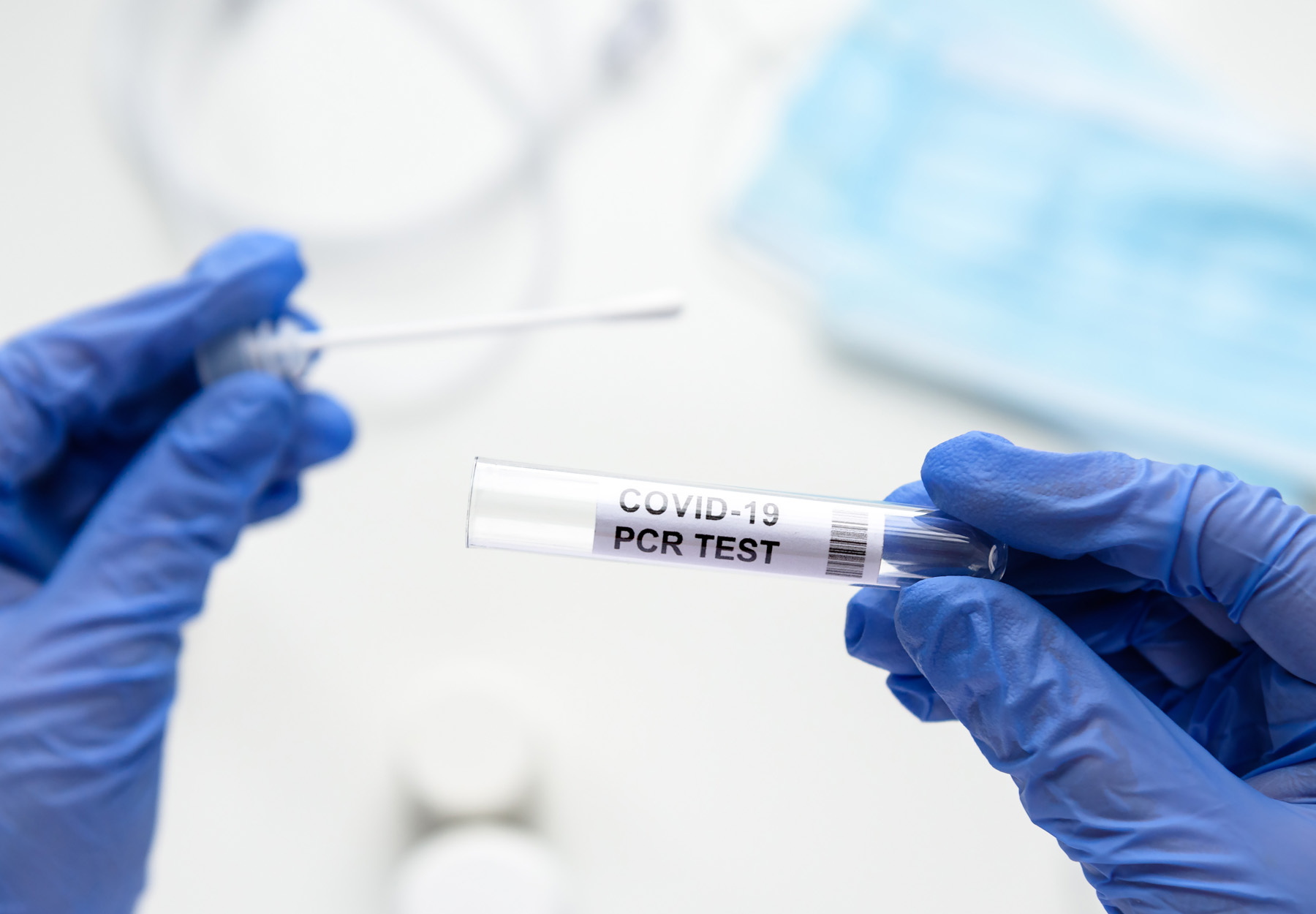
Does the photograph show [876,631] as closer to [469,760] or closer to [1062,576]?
[1062,576]

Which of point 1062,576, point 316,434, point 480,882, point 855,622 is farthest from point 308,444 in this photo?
point 1062,576

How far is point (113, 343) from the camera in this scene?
3.21 ft

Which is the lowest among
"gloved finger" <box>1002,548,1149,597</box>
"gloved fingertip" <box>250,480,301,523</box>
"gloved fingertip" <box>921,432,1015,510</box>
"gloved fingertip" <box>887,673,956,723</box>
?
"gloved fingertip" <box>887,673,956,723</box>

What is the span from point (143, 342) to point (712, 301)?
0.72 meters

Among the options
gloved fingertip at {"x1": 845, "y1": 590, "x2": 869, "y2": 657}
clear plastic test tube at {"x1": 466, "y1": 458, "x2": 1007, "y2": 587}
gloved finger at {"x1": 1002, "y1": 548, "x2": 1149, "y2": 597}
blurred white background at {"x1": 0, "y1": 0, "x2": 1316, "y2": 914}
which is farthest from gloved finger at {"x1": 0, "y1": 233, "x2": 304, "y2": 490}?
gloved finger at {"x1": 1002, "y1": 548, "x2": 1149, "y2": 597}

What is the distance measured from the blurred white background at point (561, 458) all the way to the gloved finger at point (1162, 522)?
443mm

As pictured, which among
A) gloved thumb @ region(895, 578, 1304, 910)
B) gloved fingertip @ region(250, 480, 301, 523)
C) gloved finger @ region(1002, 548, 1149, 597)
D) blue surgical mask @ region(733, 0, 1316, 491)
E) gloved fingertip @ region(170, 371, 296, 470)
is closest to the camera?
gloved thumb @ region(895, 578, 1304, 910)

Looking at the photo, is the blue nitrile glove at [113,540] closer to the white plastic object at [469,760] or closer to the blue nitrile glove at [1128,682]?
the white plastic object at [469,760]

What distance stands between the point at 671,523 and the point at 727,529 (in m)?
0.04

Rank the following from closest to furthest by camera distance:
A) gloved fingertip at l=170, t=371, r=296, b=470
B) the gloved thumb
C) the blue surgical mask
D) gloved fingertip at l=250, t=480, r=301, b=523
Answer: the gloved thumb
gloved fingertip at l=170, t=371, r=296, b=470
gloved fingertip at l=250, t=480, r=301, b=523
the blue surgical mask

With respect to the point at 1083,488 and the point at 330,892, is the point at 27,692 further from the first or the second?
the point at 1083,488

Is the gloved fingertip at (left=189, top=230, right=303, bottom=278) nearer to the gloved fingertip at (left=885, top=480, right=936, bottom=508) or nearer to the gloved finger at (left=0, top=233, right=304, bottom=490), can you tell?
the gloved finger at (left=0, top=233, right=304, bottom=490)

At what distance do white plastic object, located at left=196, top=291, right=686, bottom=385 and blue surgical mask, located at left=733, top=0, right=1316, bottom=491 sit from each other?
1.62ft

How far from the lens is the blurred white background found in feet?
3.65
